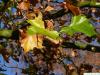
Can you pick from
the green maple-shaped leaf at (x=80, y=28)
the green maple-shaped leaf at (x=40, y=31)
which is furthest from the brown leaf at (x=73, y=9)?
the green maple-shaped leaf at (x=40, y=31)

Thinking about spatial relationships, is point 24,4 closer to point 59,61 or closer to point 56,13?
point 56,13

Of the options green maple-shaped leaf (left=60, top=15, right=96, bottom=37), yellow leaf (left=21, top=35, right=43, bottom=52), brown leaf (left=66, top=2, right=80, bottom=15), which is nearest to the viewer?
green maple-shaped leaf (left=60, top=15, right=96, bottom=37)

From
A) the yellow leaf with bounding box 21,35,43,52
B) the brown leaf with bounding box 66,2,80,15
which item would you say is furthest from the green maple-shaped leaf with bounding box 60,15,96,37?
the brown leaf with bounding box 66,2,80,15

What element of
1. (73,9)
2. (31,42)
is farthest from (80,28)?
(73,9)

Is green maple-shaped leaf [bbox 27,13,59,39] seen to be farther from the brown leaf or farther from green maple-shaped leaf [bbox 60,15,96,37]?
the brown leaf

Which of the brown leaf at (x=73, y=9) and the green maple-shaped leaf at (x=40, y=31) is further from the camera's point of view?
the brown leaf at (x=73, y=9)

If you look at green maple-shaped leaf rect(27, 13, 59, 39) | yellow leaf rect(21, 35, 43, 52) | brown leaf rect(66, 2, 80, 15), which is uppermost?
brown leaf rect(66, 2, 80, 15)

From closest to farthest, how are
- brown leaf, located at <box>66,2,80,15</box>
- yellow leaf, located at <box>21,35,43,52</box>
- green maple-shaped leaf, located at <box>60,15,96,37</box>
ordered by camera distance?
1. green maple-shaped leaf, located at <box>60,15,96,37</box>
2. yellow leaf, located at <box>21,35,43,52</box>
3. brown leaf, located at <box>66,2,80,15</box>

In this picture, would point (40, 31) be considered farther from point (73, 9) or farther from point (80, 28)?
point (73, 9)

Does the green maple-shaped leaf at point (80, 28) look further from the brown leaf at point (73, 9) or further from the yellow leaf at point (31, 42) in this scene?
the brown leaf at point (73, 9)

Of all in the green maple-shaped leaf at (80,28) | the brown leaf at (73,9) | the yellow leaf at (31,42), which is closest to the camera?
the green maple-shaped leaf at (80,28)

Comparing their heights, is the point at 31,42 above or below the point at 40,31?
below

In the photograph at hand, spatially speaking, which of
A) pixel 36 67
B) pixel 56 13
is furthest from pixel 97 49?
pixel 36 67
